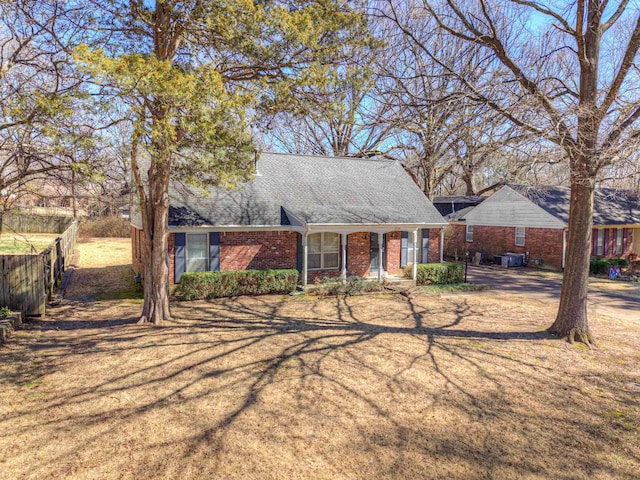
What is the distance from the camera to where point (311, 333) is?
32.2 feet

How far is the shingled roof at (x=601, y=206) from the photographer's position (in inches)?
890

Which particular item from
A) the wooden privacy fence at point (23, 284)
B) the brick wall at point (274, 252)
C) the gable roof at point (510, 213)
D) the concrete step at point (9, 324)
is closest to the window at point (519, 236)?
the gable roof at point (510, 213)

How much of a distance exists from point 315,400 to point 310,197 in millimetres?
11587

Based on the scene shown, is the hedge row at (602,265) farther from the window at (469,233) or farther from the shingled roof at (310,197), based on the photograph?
the shingled roof at (310,197)

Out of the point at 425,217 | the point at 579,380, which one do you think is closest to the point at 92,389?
the point at 579,380

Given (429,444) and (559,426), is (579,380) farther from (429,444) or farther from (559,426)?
(429,444)

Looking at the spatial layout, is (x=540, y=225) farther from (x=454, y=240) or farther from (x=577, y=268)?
(x=577, y=268)

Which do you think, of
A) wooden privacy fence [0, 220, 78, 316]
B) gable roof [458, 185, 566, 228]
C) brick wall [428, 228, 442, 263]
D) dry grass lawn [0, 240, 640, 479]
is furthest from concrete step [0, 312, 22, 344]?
gable roof [458, 185, 566, 228]

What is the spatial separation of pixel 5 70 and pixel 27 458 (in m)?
5.98

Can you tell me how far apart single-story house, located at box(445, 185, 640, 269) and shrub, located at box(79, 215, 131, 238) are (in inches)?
1013

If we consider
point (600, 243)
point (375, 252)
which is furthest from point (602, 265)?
point (375, 252)

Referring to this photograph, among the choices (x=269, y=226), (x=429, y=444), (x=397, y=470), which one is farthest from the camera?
(x=269, y=226)

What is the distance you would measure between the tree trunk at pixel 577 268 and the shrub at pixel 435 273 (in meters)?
7.29

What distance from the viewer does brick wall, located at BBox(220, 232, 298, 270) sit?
14844 mm
